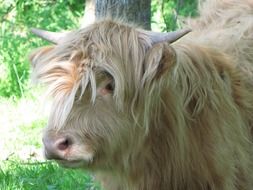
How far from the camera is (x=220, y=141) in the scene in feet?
13.6

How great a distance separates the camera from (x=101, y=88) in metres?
3.77

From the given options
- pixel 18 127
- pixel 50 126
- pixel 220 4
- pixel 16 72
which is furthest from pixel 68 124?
pixel 16 72

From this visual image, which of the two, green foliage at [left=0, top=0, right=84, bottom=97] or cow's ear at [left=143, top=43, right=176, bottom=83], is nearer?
cow's ear at [left=143, top=43, right=176, bottom=83]

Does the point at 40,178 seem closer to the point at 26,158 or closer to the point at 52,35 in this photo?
the point at 26,158

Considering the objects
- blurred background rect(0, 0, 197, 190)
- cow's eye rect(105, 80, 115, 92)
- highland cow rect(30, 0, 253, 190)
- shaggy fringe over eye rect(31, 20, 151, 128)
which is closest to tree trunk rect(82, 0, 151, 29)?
blurred background rect(0, 0, 197, 190)

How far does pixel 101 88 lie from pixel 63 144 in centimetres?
37

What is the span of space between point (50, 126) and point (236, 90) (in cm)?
122

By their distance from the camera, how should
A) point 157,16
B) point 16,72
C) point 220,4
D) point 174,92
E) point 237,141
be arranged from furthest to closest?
point 157,16 < point 16,72 < point 220,4 < point 237,141 < point 174,92

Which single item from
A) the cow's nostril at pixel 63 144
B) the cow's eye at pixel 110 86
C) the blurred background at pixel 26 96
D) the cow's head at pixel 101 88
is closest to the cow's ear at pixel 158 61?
the cow's head at pixel 101 88

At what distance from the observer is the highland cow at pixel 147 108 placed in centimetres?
372

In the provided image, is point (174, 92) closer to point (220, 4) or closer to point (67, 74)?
point (67, 74)

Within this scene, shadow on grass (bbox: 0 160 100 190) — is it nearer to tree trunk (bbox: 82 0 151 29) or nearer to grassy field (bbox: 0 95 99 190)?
grassy field (bbox: 0 95 99 190)

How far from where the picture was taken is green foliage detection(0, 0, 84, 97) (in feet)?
26.3

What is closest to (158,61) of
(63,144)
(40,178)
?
(63,144)
